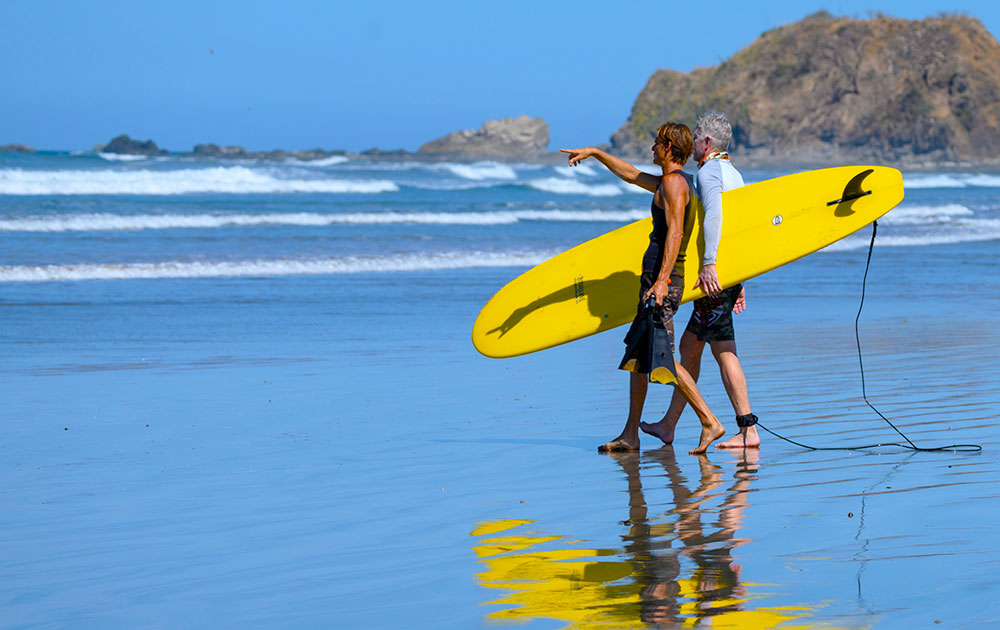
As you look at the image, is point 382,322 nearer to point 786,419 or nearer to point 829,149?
point 786,419

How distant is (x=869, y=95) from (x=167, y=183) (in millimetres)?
70855

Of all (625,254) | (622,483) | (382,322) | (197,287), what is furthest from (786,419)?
(197,287)

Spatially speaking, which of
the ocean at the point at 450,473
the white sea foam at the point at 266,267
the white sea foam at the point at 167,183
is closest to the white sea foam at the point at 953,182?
the white sea foam at the point at 167,183

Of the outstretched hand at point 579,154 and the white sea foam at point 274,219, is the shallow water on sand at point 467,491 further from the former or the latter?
the white sea foam at point 274,219

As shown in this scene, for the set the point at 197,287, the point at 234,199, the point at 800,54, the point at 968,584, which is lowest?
the point at 968,584

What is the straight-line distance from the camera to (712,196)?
191 inches

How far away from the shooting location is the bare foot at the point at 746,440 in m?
5.12

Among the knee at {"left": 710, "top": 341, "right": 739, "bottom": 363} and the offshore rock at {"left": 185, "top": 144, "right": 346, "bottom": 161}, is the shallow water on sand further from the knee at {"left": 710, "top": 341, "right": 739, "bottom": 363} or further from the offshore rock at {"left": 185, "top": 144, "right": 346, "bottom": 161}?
the offshore rock at {"left": 185, "top": 144, "right": 346, "bottom": 161}

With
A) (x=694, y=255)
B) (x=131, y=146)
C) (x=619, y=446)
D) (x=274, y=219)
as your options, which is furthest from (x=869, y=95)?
(x=619, y=446)

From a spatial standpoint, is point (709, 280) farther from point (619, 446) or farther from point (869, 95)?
point (869, 95)

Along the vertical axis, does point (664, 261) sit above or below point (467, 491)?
above

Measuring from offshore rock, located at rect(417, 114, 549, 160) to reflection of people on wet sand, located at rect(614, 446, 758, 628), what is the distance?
85.5m

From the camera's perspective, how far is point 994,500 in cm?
396

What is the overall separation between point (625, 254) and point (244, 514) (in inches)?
96.9
